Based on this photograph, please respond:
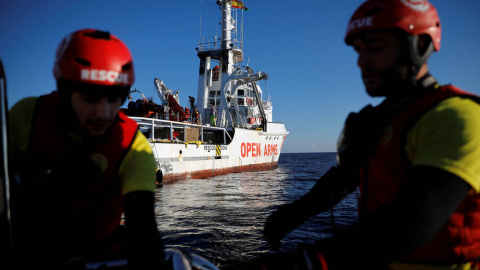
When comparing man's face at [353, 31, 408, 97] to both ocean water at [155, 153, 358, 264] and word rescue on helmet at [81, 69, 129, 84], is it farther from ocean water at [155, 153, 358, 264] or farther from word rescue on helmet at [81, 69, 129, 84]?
ocean water at [155, 153, 358, 264]

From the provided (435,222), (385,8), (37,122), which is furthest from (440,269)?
(37,122)

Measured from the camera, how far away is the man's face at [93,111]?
1.49 meters

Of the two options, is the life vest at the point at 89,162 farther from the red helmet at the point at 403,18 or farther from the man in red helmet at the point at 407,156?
the red helmet at the point at 403,18

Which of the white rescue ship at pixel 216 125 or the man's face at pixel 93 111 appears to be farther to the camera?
the white rescue ship at pixel 216 125

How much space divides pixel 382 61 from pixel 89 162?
1.64 metres

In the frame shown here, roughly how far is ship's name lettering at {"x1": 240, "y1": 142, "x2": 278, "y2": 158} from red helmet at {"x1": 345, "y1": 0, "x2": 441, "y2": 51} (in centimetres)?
2156

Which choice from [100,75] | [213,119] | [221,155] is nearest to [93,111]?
[100,75]

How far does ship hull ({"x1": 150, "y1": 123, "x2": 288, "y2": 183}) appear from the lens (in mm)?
15686

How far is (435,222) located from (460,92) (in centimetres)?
58

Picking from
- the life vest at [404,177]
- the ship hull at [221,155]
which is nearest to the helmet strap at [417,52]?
the life vest at [404,177]

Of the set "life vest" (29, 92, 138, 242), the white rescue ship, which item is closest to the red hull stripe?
the white rescue ship

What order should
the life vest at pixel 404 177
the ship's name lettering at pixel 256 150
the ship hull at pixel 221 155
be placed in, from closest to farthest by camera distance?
the life vest at pixel 404 177
the ship hull at pixel 221 155
the ship's name lettering at pixel 256 150

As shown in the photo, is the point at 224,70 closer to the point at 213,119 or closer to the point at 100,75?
the point at 213,119

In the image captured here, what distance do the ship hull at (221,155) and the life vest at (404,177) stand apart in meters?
11.9
